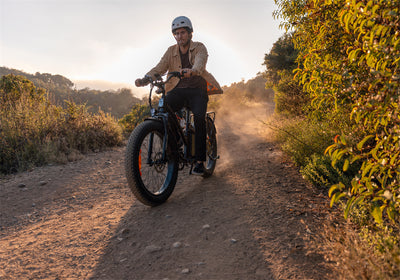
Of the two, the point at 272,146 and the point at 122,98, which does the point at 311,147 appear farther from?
the point at 122,98

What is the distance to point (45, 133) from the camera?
22.3 ft

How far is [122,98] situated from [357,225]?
1492 inches

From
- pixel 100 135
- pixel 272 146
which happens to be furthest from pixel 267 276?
pixel 100 135

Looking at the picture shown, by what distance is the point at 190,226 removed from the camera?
112 inches

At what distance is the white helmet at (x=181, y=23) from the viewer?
381 centimetres

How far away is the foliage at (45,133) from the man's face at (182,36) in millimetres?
4001

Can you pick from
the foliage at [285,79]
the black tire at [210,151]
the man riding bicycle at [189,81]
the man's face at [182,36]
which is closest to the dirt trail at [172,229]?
the black tire at [210,151]

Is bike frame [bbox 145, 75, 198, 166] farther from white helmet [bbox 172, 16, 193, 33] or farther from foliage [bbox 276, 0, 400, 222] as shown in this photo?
foliage [bbox 276, 0, 400, 222]

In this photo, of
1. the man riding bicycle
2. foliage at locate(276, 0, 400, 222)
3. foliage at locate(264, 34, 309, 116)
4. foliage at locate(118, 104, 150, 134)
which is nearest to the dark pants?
the man riding bicycle

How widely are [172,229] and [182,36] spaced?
8.84 feet

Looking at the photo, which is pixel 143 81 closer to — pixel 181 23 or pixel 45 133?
pixel 181 23

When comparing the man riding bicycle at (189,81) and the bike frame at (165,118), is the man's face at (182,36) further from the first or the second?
the bike frame at (165,118)

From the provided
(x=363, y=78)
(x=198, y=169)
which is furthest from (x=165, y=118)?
(x=363, y=78)

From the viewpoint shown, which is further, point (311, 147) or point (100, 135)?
point (100, 135)
